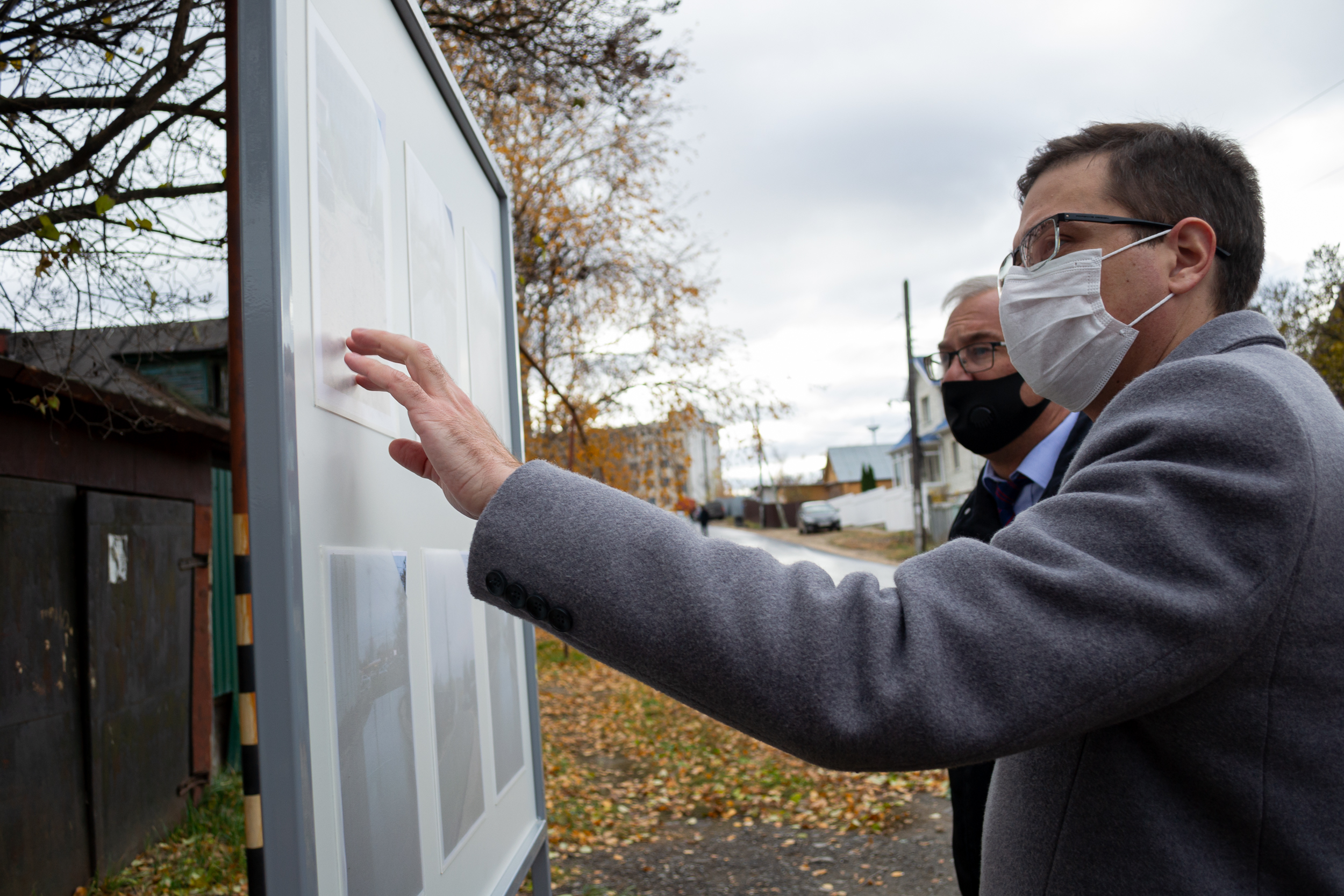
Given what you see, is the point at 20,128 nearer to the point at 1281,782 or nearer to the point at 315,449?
the point at 315,449

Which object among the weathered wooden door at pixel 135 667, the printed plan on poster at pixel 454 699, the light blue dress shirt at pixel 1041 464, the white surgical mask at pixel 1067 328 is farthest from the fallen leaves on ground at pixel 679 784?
the white surgical mask at pixel 1067 328

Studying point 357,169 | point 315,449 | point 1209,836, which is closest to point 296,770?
point 315,449

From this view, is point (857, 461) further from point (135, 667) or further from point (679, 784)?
point (135, 667)

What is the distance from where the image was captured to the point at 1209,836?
1006mm

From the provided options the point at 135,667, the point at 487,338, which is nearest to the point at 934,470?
the point at 135,667

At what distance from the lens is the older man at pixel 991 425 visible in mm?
2807

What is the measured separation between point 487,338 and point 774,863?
442 cm

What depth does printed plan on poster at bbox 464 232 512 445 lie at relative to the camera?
2.17 m

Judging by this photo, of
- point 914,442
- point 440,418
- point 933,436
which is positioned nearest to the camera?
point 440,418

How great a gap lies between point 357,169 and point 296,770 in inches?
34.8

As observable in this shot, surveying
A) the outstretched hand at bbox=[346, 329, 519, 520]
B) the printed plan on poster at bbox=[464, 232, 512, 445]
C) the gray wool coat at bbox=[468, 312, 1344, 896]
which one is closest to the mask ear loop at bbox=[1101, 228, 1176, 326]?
the gray wool coat at bbox=[468, 312, 1344, 896]

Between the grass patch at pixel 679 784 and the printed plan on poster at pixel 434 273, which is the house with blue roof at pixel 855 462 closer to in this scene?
the grass patch at pixel 679 784

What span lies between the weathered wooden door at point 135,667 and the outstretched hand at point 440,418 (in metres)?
4.78

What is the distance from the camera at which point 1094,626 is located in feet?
2.88
